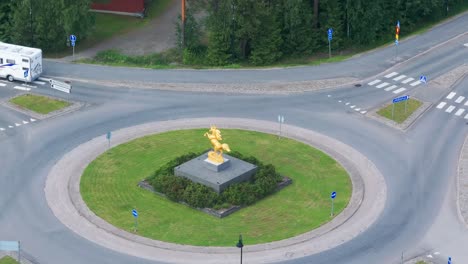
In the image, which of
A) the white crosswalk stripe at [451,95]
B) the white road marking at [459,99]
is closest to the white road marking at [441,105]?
the white road marking at [459,99]

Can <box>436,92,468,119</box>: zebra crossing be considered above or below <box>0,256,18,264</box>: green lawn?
above

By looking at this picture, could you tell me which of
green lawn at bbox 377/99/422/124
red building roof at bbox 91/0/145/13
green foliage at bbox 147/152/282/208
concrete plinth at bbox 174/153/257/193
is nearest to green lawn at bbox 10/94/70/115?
green foliage at bbox 147/152/282/208

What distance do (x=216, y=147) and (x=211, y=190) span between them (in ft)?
10.6

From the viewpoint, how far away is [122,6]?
10281 cm

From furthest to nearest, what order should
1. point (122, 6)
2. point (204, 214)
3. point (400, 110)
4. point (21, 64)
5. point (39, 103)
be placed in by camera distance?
point (122, 6) → point (21, 64) → point (39, 103) → point (400, 110) → point (204, 214)

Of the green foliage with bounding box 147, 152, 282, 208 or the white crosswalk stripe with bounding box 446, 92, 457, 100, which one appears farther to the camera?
the white crosswalk stripe with bounding box 446, 92, 457, 100

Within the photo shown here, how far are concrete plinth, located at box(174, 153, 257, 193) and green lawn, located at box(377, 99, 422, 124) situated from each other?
1738cm

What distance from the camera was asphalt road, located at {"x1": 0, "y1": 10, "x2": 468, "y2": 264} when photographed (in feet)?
193

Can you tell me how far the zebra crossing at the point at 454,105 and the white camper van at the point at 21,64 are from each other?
37.7 meters

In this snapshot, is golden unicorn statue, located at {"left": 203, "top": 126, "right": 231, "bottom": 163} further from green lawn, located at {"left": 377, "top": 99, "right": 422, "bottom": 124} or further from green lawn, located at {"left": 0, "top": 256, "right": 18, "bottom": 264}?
green lawn, located at {"left": 377, "top": 99, "right": 422, "bottom": 124}

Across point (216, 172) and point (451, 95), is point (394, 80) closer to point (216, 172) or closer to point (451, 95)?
point (451, 95)

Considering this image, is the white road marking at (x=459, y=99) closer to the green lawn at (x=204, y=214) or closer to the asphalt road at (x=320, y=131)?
the asphalt road at (x=320, y=131)

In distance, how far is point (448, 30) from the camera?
3922 inches

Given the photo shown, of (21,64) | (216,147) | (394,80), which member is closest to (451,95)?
(394,80)
